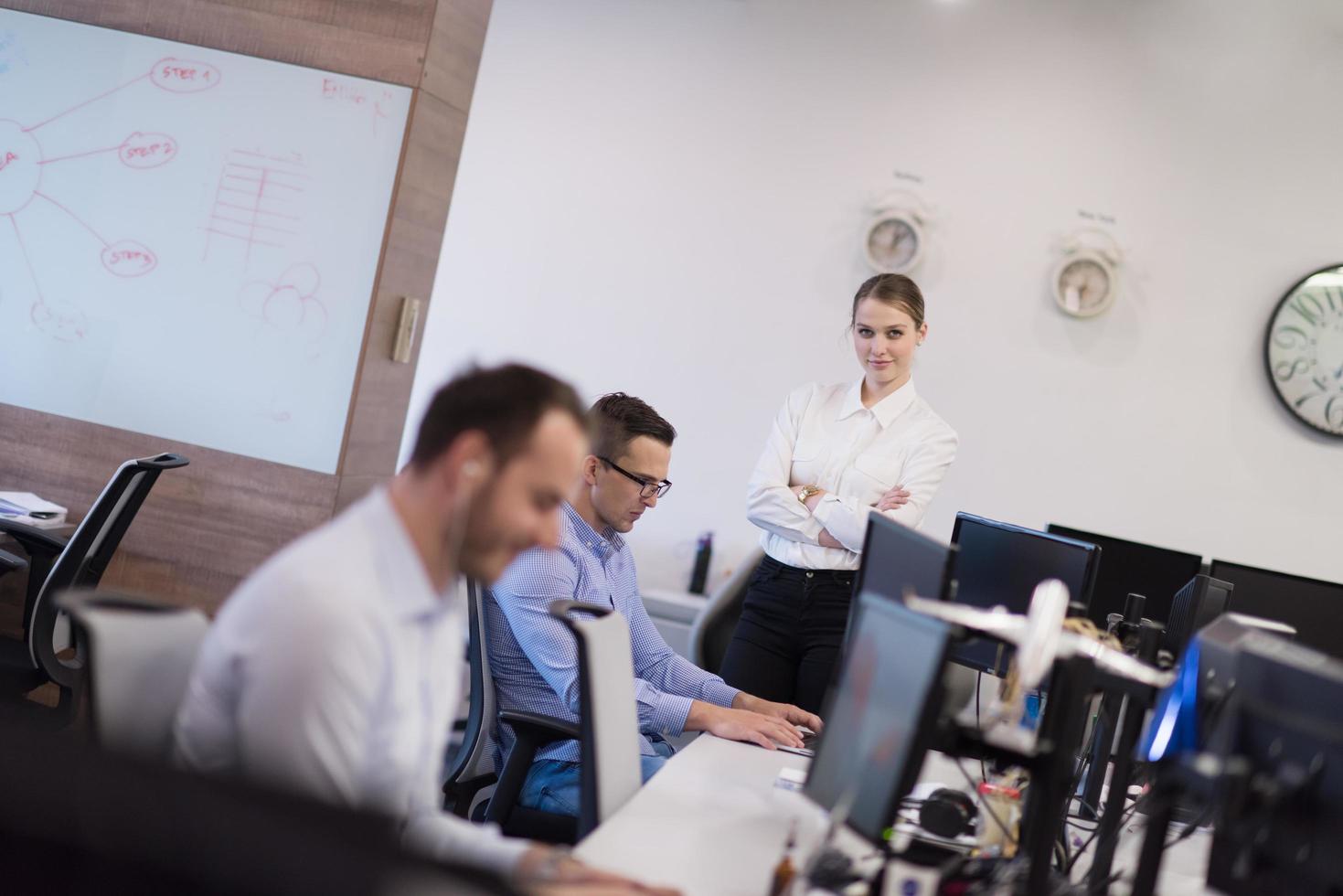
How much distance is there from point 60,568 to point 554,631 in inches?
52.5

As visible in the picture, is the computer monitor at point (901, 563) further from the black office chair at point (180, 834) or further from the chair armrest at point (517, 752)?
the black office chair at point (180, 834)

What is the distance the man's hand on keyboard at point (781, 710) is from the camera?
2689 millimetres

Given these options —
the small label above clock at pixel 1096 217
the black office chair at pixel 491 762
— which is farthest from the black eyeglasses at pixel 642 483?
the small label above clock at pixel 1096 217

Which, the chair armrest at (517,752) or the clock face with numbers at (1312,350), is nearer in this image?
the chair armrest at (517,752)

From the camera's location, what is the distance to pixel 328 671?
121 centimetres

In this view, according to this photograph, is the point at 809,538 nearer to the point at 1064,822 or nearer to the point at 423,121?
the point at 1064,822

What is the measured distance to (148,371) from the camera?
3.80 meters

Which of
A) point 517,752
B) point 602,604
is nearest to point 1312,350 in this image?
point 602,604

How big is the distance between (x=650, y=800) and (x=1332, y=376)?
3761mm

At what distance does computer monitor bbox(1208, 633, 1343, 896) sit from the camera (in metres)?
1.37

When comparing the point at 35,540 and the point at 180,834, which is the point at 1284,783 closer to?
the point at 180,834

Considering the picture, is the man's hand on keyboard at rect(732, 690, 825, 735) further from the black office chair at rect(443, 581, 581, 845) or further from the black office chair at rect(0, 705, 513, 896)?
the black office chair at rect(0, 705, 513, 896)

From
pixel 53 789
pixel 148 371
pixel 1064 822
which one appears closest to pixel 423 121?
pixel 148 371

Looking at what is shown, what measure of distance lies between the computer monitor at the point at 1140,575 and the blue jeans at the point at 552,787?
138cm
